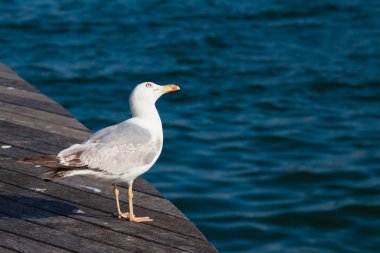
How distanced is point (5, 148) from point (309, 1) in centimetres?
1032

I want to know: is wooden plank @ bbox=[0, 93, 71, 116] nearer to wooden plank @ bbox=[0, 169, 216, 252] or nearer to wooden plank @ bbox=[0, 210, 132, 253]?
wooden plank @ bbox=[0, 169, 216, 252]

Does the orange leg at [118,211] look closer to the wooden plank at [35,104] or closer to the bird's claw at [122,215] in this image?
the bird's claw at [122,215]

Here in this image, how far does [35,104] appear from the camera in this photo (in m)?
7.07

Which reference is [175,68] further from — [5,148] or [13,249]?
[13,249]

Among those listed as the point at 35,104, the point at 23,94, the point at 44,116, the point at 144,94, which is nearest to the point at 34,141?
the point at 44,116

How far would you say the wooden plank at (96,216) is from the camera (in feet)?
15.5

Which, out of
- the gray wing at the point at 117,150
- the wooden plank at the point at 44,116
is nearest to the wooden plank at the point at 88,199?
the gray wing at the point at 117,150

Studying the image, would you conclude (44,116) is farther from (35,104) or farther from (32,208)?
(32,208)

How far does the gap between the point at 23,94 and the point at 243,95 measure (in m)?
4.78

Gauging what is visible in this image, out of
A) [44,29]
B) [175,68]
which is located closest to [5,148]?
[175,68]

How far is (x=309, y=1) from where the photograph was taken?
15.6 metres

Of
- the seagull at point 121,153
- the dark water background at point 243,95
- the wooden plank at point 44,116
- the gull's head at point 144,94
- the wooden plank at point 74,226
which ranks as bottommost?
the wooden plank at point 74,226

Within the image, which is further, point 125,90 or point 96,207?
point 125,90

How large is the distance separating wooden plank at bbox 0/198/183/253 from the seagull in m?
0.22
